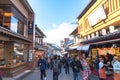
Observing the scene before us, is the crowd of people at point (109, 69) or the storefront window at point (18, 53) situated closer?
the crowd of people at point (109, 69)

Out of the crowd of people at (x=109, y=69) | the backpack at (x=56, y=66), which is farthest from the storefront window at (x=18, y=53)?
the crowd of people at (x=109, y=69)

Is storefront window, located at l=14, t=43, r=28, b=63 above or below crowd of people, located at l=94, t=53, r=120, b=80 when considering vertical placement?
above

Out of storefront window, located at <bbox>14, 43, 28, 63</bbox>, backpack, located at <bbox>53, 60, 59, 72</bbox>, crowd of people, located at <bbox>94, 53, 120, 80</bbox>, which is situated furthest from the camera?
storefront window, located at <bbox>14, 43, 28, 63</bbox>

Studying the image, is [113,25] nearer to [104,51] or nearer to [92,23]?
[104,51]

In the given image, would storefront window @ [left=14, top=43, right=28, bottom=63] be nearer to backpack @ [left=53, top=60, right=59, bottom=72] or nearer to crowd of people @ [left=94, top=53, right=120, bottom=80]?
backpack @ [left=53, top=60, right=59, bottom=72]

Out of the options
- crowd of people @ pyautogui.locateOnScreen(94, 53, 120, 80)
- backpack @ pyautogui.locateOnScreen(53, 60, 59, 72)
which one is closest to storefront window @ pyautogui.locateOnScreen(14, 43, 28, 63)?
backpack @ pyautogui.locateOnScreen(53, 60, 59, 72)

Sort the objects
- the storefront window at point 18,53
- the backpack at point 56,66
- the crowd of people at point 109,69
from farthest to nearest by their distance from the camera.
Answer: the storefront window at point 18,53
the backpack at point 56,66
the crowd of people at point 109,69

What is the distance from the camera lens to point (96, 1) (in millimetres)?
28406

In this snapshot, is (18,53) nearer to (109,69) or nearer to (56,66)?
(56,66)

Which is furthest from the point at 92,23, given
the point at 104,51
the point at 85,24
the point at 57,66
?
the point at 57,66

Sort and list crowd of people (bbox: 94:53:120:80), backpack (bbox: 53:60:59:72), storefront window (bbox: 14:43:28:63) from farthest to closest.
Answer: storefront window (bbox: 14:43:28:63)
backpack (bbox: 53:60:59:72)
crowd of people (bbox: 94:53:120:80)

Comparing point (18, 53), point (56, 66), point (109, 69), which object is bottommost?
point (109, 69)

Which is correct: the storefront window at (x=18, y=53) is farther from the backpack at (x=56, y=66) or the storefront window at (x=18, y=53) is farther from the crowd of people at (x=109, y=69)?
the crowd of people at (x=109, y=69)

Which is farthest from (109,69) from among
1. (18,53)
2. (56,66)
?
(18,53)
